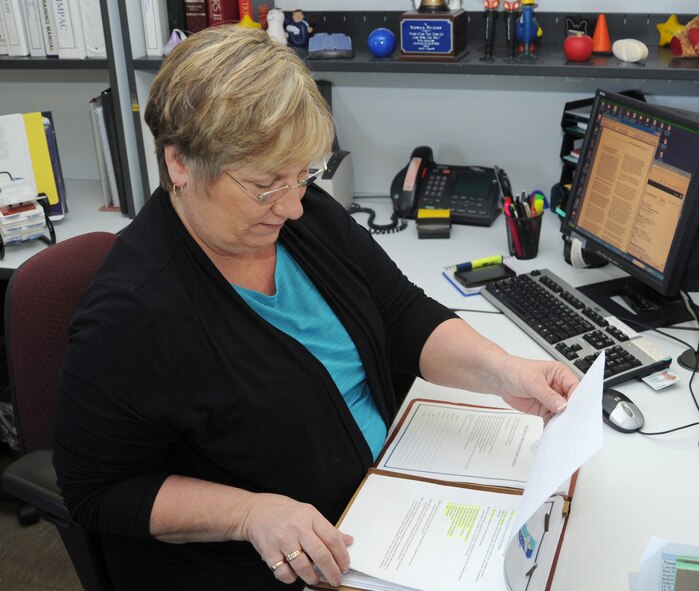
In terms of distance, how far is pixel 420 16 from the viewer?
1.91m

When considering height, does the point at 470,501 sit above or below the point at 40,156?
below

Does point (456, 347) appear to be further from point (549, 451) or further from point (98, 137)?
point (98, 137)

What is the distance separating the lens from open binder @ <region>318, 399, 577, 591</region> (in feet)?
3.10

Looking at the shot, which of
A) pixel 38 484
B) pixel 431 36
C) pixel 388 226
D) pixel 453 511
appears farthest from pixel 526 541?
pixel 431 36

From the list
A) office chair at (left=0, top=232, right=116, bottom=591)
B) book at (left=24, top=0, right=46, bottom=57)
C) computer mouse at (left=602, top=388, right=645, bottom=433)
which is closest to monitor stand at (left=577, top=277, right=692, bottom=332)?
computer mouse at (left=602, top=388, right=645, bottom=433)

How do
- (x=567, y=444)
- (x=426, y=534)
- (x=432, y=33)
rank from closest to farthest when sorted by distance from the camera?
(x=567, y=444), (x=426, y=534), (x=432, y=33)

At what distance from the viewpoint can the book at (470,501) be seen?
3.03ft

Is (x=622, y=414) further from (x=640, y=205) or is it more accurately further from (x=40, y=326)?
(x=40, y=326)

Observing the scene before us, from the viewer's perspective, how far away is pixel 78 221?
2168 millimetres

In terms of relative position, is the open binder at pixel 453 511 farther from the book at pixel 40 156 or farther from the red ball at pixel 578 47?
the book at pixel 40 156

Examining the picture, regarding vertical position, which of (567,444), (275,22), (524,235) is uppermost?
(275,22)

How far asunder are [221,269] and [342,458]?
0.34m

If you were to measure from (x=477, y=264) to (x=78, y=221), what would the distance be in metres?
1.15

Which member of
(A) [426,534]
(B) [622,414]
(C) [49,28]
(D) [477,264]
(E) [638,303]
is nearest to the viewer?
(A) [426,534]
